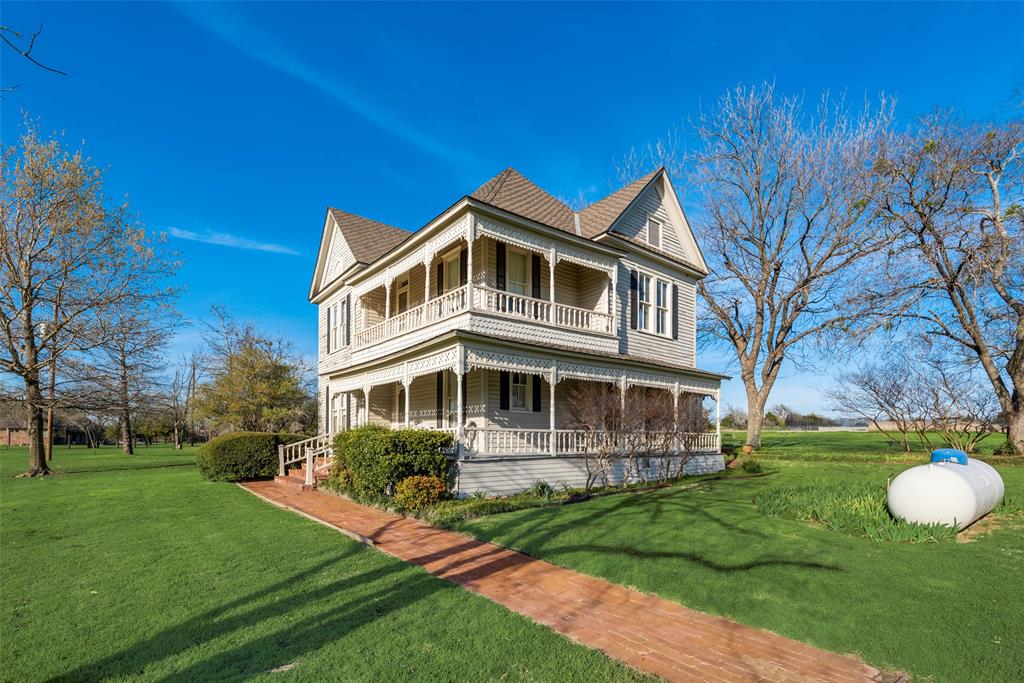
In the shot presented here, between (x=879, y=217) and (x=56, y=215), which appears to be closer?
(x=56, y=215)

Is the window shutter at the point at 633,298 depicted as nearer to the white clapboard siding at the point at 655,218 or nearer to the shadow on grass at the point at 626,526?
the white clapboard siding at the point at 655,218

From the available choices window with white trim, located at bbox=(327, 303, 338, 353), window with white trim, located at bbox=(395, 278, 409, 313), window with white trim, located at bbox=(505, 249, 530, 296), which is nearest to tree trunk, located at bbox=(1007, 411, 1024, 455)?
window with white trim, located at bbox=(505, 249, 530, 296)

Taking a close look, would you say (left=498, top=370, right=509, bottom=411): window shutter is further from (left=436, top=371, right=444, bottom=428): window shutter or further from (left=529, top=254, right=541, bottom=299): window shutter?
(left=529, top=254, right=541, bottom=299): window shutter

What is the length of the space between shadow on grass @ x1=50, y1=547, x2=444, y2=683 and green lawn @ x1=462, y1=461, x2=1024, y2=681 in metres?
2.62

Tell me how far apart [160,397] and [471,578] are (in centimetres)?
2419

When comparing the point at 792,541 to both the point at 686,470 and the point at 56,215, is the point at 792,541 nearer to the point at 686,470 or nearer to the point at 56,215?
the point at 686,470

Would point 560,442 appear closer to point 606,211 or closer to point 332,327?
point 606,211

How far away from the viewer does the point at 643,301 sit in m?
20.4

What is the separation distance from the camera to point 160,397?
2577 centimetres

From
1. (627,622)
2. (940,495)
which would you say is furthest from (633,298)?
(627,622)

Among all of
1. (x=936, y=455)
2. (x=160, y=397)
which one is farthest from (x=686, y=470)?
(x=160, y=397)

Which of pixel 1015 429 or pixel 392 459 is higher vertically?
pixel 392 459

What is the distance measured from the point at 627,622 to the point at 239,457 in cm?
1656

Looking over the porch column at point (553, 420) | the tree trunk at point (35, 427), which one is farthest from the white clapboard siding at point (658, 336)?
the tree trunk at point (35, 427)
